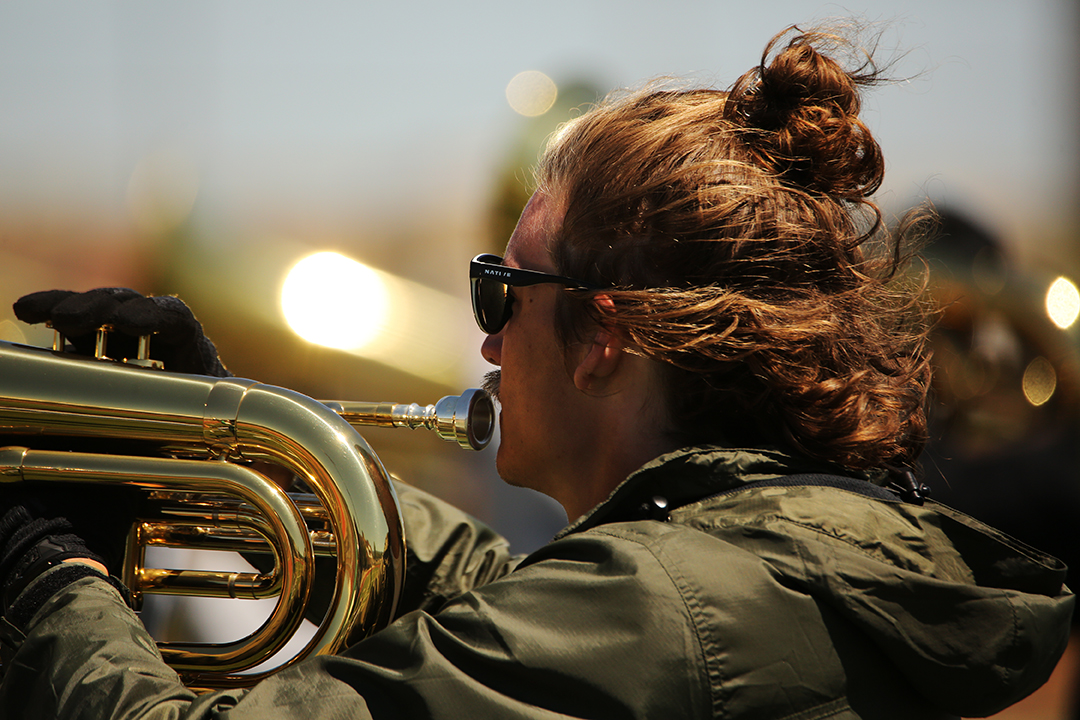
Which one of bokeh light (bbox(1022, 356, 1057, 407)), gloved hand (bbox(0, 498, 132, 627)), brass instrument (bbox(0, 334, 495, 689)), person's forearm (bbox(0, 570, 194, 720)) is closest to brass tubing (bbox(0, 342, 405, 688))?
brass instrument (bbox(0, 334, 495, 689))

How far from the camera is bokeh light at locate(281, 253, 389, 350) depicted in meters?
4.36

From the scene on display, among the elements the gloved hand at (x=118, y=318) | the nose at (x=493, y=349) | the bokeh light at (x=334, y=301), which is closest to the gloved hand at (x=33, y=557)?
the gloved hand at (x=118, y=318)

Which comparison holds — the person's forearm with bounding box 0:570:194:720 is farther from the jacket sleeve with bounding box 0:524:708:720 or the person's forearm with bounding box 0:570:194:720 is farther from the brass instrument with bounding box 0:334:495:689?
the brass instrument with bounding box 0:334:495:689

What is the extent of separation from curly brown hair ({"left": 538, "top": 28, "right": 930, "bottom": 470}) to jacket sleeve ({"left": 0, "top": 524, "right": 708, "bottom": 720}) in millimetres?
385

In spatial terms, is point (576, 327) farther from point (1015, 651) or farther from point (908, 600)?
point (1015, 651)

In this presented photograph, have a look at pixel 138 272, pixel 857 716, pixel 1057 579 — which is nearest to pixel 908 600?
pixel 857 716

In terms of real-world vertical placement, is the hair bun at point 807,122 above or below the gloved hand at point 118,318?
above

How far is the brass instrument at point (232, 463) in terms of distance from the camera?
1364 mm

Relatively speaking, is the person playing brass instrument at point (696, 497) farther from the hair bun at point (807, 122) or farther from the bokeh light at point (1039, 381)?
the bokeh light at point (1039, 381)

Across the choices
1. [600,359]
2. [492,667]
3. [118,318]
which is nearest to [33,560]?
[118,318]

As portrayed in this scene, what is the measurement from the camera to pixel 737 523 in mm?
1058

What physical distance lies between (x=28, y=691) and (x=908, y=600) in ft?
3.56

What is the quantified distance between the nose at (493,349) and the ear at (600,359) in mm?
207

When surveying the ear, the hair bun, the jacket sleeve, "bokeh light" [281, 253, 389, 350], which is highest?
the hair bun
